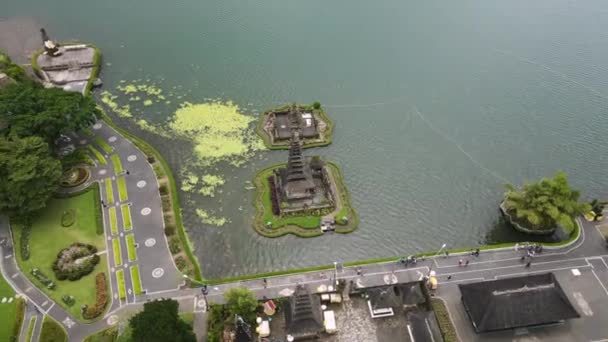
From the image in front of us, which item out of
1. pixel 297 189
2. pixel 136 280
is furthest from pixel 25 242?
pixel 297 189

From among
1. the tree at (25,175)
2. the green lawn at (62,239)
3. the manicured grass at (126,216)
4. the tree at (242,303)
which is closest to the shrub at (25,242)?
the green lawn at (62,239)

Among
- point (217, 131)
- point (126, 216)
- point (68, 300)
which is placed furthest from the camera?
point (217, 131)

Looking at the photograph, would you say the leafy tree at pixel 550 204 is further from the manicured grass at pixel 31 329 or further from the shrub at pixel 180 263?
the manicured grass at pixel 31 329

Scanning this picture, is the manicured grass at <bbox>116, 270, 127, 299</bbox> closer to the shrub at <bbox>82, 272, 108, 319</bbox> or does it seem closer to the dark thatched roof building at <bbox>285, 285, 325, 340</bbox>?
Answer: the shrub at <bbox>82, 272, 108, 319</bbox>

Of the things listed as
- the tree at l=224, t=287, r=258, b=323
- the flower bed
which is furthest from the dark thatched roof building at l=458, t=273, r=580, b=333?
the flower bed

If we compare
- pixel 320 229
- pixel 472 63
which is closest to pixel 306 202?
pixel 320 229

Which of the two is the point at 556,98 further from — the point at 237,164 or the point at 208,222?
the point at 208,222

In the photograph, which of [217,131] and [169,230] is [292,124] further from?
[169,230]
